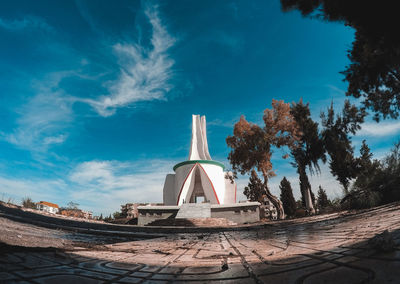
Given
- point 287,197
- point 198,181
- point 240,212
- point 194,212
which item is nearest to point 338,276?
point 194,212

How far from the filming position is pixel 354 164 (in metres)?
17.2

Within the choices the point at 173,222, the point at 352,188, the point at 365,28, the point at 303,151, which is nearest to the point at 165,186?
the point at 173,222

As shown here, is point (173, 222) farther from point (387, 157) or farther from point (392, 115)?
point (392, 115)

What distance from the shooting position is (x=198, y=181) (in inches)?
1425

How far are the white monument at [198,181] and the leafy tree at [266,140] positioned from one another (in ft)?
51.0

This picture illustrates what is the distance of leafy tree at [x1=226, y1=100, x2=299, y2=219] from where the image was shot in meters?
14.6

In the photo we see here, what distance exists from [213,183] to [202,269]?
30203mm

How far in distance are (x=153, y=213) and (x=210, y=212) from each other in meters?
5.44

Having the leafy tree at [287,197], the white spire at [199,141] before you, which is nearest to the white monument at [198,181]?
the white spire at [199,141]

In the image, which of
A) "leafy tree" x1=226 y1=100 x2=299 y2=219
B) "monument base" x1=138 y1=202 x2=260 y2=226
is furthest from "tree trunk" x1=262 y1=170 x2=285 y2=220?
"monument base" x1=138 y1=202 x2=260 y2=226

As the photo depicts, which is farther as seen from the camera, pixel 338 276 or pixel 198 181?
pixel 198 181

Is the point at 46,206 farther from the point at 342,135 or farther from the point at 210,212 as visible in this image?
the point at 342,135

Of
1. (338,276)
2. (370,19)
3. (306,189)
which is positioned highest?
(370,19)

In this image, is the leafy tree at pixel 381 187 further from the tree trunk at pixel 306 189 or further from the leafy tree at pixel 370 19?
the tree trunk at pixel 306 189
